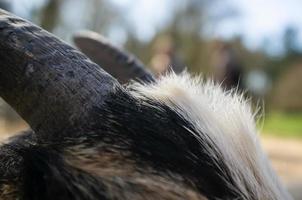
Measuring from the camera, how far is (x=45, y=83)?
2238 mm

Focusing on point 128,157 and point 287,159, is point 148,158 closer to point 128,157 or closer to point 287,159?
point 128,157

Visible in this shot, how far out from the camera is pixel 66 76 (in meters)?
2.27

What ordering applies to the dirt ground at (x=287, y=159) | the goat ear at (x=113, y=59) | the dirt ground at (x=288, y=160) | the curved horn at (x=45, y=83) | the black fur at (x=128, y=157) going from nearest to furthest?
1. the black fur at (x=128, y=157)
2. the curved horn at (x=45, y=83)
3. the goat ear at (x=113, y=59)
4. the dirt ground at (x=287, y=159)
5. the dirt ground at (x=288, y=160)

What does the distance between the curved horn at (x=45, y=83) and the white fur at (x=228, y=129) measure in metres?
0.26

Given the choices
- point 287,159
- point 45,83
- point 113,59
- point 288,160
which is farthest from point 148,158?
point 287,159

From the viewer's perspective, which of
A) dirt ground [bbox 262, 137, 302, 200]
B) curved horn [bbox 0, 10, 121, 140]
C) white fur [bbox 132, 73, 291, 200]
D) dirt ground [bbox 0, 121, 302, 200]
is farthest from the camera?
dirt ground [bbox 262, 137, 302, 200]

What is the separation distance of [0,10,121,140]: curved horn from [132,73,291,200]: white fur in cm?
26

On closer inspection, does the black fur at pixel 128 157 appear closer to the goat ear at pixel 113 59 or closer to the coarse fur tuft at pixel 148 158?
the coarse fur tuft at pixel 148 158

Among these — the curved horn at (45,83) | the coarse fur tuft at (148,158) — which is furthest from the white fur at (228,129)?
the curved horn at (45,83)

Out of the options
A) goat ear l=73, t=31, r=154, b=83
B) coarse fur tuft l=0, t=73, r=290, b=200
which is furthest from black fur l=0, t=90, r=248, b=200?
goat ear l=73, t=31, r=154, b=83

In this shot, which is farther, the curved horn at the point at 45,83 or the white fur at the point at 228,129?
the white fur at the point at 228,129

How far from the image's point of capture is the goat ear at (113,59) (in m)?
3.89

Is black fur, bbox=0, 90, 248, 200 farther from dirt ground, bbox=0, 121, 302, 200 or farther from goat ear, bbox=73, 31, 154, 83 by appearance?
dirt ground, bbox=0, 121, 302, 200

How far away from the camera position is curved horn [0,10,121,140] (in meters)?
2.21
